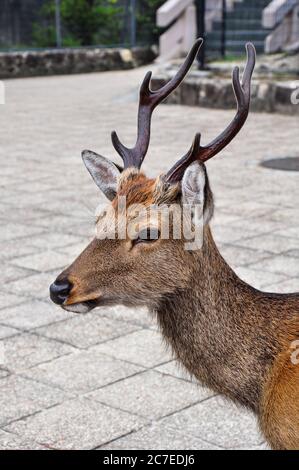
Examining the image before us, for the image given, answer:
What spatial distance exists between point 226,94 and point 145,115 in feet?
36.5

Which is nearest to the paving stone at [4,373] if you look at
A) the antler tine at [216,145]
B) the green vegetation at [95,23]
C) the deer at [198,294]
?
the deer at [198,294]

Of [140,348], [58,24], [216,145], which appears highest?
[216,145]

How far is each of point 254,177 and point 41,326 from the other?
4.63 m

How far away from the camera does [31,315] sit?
5.65 meters

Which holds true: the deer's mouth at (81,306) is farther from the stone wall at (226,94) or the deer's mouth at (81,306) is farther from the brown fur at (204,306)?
the stone wall at (226,94)

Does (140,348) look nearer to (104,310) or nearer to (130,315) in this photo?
(130,315)

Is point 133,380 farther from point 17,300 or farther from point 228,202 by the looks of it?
point 228,202

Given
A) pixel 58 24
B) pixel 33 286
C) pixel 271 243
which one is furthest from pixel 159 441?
pixel 58 24

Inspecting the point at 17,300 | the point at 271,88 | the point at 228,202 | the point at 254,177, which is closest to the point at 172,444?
the point at 17,300

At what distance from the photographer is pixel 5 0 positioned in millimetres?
21547

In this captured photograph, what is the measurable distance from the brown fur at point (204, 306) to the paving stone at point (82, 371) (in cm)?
127

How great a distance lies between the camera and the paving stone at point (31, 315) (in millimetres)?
5520

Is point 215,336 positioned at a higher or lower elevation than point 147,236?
lower
